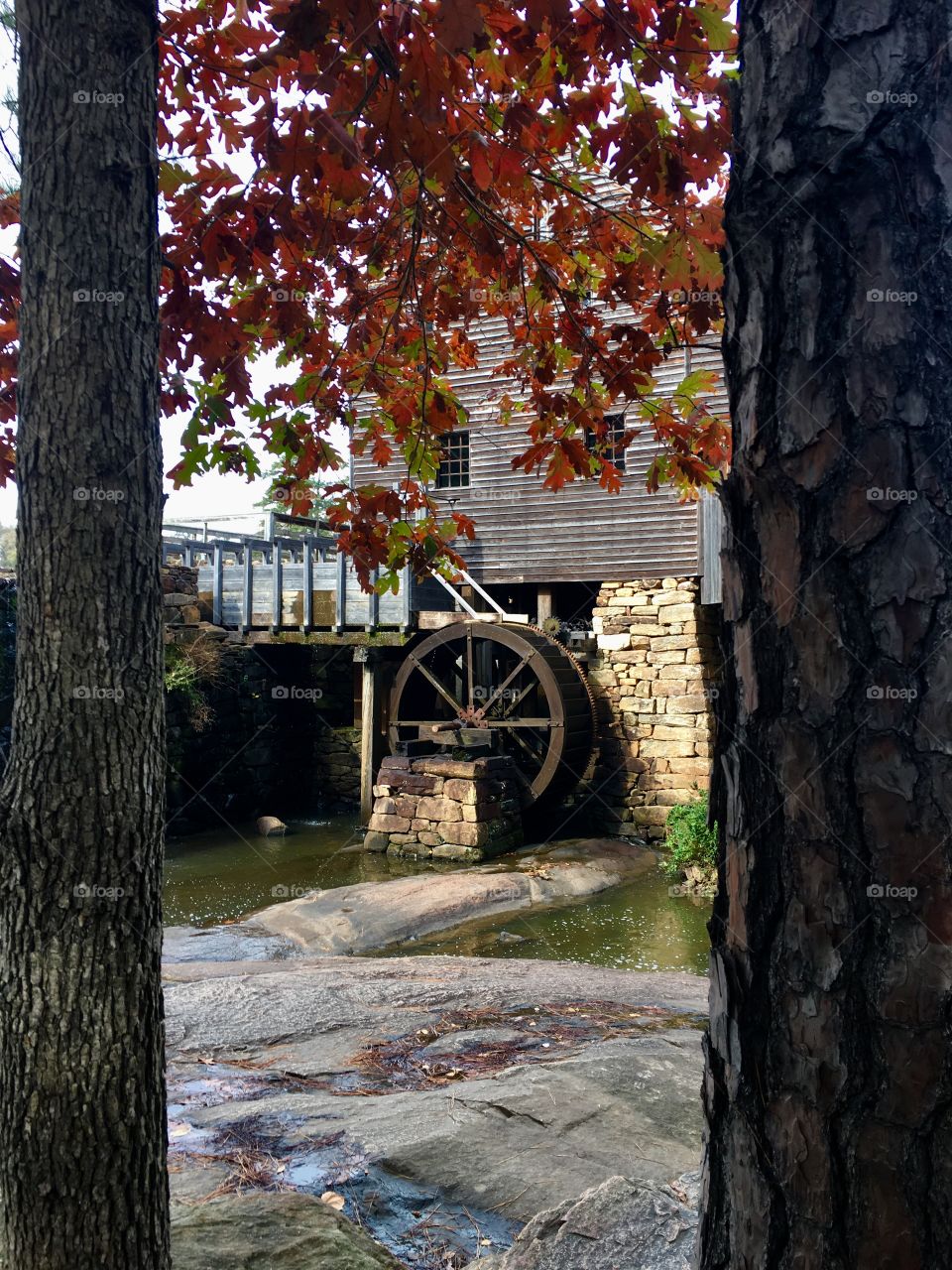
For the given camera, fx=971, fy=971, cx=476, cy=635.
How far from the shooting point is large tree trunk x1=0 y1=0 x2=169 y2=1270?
6.73ft

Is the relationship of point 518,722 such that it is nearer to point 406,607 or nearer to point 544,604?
point 544,604

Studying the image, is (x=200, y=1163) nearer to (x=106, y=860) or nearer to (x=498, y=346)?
(x=106, y=860)

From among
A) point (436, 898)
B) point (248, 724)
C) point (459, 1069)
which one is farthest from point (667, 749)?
point (459, 1069)

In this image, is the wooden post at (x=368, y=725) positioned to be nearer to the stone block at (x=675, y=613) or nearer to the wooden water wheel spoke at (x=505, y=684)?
the wooden water wheel spoke at (x=505, y=684)

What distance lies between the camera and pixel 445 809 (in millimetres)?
12367

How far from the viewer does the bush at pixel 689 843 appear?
409 inches

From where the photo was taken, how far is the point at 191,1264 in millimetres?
2164

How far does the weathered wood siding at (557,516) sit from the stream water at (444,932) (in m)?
4.52

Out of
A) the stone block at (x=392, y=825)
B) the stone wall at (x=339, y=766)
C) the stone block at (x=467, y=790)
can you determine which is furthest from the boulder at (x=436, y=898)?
the stone wall at (x=339, y=766)

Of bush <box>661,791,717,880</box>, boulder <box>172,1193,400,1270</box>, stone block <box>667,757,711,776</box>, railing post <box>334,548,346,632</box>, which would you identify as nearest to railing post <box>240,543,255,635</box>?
railing post <box>334,548,346,632</box>

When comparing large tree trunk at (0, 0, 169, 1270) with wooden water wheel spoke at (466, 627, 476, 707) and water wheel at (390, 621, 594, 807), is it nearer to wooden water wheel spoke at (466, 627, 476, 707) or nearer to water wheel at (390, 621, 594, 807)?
water wheel at (390, 621, 594, 807)

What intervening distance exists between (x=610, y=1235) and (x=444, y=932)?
6.97 metres

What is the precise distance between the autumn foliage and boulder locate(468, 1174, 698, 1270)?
7.89 feet

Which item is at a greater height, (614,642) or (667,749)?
(614,642)
